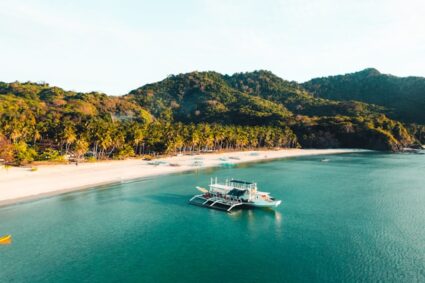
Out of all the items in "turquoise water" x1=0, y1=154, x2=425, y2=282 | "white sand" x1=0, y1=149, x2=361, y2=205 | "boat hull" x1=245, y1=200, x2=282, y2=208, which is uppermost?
"white sand" x1=0, y1=149, x2=361, y2=205

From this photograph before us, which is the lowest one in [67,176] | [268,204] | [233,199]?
[268,204]

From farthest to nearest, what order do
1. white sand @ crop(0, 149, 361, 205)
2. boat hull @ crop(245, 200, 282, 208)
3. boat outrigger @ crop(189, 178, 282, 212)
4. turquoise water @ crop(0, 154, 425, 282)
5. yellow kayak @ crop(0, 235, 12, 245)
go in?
white sand @ crop(0, 149, 361, 205) → boat outrigger @ crop(189, 178, 282, 212) → boat hull @ crop(245, 200, 282, 208) → yellow kayak @ crop(0, 235, 12, 245) → turquoise water @ crop(0, 154, 425, 282)

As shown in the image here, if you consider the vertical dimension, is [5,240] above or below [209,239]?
above

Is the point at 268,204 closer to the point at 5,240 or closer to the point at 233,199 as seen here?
the point at 233,199

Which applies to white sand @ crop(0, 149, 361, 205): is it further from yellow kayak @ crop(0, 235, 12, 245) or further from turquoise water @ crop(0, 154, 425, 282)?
yellow kayak @ crop(0, 235, 12, 245)

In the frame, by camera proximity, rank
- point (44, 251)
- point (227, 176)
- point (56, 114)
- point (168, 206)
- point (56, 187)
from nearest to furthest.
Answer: point (44, 251) < point (168, 206) < point (56, 187) < point (227, 176) < point (56, 114)

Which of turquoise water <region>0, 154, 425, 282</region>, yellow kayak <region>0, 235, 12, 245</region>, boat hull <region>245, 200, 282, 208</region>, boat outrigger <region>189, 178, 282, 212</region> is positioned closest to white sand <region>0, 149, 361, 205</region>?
turquoise water <region>0, 154, 425, 282</region>

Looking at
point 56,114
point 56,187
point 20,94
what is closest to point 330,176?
point 56,187

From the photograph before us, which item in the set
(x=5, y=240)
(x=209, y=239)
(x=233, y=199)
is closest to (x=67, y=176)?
(x=5, y=240)

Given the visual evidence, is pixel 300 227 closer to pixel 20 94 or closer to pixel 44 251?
pixel 44 251
